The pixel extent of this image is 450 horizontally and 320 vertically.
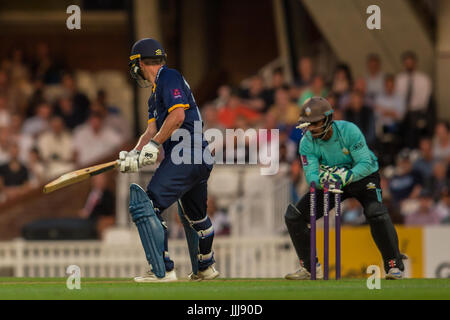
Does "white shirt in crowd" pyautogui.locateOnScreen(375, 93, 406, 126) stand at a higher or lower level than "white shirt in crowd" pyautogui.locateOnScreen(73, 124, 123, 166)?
higher

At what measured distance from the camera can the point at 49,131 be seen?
60.8 feet

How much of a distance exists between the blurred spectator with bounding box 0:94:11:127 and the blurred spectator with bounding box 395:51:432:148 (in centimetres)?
676

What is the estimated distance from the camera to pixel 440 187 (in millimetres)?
15227

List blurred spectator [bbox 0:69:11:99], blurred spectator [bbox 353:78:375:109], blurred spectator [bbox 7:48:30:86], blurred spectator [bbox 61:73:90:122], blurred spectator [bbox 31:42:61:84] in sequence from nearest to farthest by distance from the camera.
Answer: blurred spectator [bbox 353:78:375:109] < blurred spectator [bbox 61:73:90:122] < blurred spectator [bbox 0:69:11:99] < blurred spectator [bbox 7:48:30:86] < blurred spectator [bbox 31:42:61:84]

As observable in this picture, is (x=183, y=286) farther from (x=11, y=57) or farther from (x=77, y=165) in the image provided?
(x=11, y=57)

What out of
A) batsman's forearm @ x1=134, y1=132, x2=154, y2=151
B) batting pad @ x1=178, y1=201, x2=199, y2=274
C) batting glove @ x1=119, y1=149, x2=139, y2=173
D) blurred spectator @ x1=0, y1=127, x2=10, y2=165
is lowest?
batting pad @ x1=178, y1=201, x2=199, y2=274

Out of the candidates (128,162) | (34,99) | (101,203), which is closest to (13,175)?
(34,99)

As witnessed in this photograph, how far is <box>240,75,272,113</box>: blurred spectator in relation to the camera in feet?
56.0

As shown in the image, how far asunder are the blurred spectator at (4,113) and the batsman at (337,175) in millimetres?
10078

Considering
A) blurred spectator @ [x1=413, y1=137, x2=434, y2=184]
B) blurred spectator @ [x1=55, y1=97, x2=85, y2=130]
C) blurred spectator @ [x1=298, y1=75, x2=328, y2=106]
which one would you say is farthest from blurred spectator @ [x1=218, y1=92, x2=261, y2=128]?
blurred spectator @ [x1=55, y1=97, x2=85, y2=130]

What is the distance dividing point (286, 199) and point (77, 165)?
409 centimetres

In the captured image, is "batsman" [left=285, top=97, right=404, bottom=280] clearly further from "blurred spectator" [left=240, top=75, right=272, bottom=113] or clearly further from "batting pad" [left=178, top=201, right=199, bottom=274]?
"blurred spectator" [left=240, top=75, right=272, bottom=113]

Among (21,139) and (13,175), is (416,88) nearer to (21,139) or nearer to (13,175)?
(21,139)

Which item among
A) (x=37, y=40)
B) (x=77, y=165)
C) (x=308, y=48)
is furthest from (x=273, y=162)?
(x=37, y=40)
